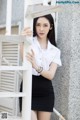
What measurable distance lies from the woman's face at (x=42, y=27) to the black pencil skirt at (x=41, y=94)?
32 centimetres

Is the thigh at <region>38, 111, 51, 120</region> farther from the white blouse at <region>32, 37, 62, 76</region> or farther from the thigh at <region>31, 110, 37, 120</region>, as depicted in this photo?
the white blouse at <region>32, 37, 62, 76</region>

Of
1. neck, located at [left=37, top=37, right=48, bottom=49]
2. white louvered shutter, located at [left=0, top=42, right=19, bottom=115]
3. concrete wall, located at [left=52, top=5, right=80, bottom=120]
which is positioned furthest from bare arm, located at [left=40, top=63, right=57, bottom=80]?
white louvered shutter, located at [left=0, top=42, right=19, bottom=115]

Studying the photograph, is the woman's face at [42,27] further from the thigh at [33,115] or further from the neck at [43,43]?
the thigh at [33,115]

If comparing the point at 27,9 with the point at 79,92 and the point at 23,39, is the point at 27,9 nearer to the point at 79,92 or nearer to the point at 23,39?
the point at 23,39

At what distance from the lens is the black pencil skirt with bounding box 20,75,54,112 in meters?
2.03

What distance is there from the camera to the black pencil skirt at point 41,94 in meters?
2.03

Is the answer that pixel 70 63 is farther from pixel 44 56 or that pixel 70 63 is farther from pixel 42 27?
pixel 42 27

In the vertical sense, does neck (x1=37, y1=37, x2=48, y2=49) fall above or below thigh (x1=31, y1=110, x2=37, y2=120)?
above

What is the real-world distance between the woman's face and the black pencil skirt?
0.32 m

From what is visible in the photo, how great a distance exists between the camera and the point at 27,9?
1.63 metres

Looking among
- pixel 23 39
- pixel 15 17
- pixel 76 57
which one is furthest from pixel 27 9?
pixel 15 17

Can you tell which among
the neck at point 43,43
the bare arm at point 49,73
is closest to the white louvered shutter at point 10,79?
the neck at point 43,43

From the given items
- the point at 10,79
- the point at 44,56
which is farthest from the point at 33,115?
the point at 10,79

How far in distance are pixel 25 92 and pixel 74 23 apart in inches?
31.8
